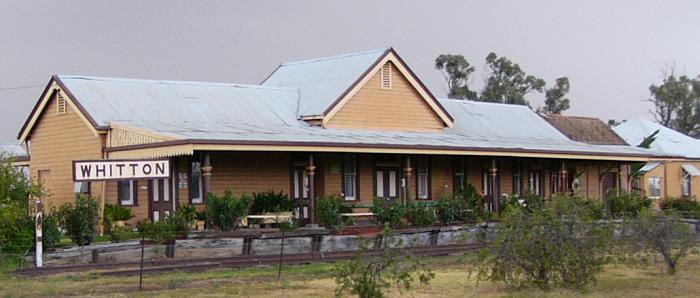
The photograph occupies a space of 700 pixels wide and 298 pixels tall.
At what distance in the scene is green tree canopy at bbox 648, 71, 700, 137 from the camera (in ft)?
278

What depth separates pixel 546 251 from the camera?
17594 millimetres

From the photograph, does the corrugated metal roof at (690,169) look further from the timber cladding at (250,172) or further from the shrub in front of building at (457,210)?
the timber cladding at (250,172)

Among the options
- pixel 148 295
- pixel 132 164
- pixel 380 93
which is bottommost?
pixel 148 295

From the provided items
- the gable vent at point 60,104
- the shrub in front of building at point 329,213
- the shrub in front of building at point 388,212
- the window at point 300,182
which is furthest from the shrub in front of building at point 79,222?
the window at point 300,182

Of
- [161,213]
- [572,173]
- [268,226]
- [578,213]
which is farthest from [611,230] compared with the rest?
[572,173]

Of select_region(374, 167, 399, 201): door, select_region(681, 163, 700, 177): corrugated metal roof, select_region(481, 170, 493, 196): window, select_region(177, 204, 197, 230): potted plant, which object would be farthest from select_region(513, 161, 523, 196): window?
select_region(177, 204, 197, 230): potted plant

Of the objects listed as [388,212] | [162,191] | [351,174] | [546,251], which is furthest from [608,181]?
[546,251]

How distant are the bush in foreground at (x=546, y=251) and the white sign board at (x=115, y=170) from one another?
5.59 metres

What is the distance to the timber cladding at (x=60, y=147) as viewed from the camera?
30.9 metres

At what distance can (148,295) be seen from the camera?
16656 mm

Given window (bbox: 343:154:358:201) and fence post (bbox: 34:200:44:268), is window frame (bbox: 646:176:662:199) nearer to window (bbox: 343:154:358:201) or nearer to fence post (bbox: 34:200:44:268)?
window (bbox: 343:154:358:201)

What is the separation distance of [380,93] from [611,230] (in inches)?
696

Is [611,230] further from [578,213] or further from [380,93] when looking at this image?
[380,93]

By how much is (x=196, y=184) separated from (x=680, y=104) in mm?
62633
